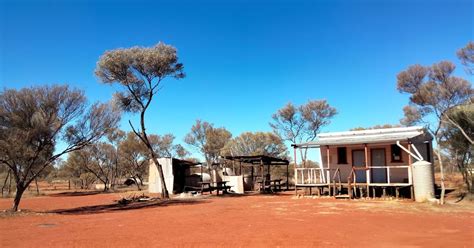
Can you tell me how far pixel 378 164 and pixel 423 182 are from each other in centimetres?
528

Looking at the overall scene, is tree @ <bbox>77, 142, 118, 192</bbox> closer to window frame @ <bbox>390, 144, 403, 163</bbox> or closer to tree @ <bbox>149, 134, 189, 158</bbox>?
tree @ <bbox>149, 134, 189, 158</bbox>

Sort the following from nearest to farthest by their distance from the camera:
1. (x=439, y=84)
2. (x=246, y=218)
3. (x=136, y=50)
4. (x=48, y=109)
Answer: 1. (x=246, y=218)
2. (x=48, y=109)
3. (x=439, y=84)
4. (x=136, y=50)

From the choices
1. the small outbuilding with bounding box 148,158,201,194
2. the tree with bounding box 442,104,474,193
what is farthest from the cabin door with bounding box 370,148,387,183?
the small outbuilding with bounding box 148,158,201,194

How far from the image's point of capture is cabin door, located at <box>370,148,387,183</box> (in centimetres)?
2377

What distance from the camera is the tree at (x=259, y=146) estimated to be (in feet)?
162

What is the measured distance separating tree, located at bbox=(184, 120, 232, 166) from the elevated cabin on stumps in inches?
1091

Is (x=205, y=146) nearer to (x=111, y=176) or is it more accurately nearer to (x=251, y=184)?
(x=111, y=176)

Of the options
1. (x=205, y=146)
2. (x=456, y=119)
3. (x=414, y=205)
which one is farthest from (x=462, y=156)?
(x=205, y=146)

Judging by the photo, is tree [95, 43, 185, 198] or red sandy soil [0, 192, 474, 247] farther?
tree [95, 43, 185, 198]

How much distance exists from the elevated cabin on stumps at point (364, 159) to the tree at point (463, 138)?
4.61 feet

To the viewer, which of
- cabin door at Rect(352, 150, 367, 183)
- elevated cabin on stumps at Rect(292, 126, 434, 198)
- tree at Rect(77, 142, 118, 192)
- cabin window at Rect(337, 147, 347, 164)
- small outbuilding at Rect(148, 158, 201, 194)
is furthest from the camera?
tree at Rect(77, 142, 118, 192)

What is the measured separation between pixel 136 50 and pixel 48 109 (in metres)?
7.39

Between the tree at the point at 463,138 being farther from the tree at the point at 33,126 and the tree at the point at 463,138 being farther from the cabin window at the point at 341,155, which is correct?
the tree at the point at 33,126

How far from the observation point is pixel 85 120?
2264 centimetres
